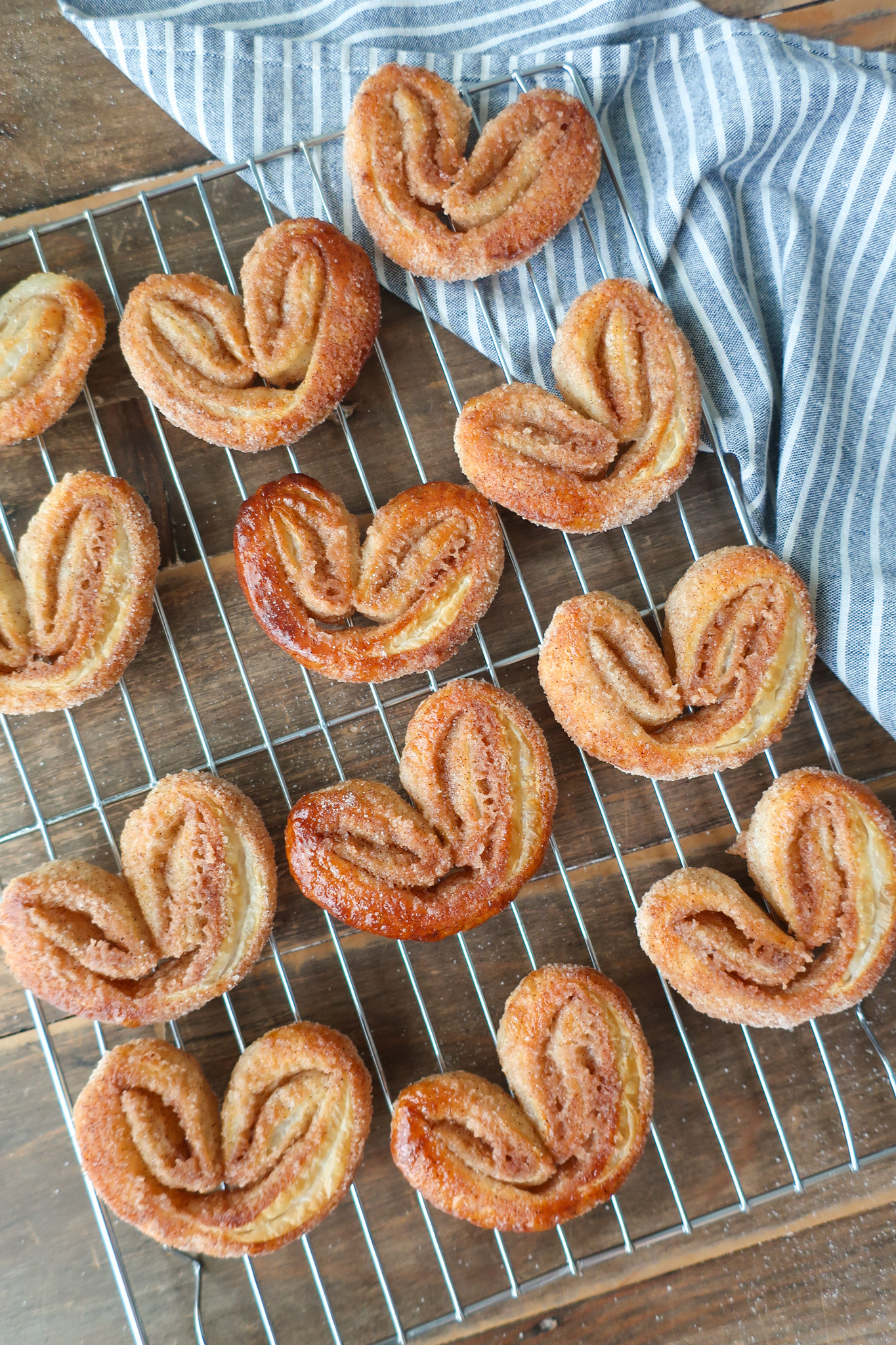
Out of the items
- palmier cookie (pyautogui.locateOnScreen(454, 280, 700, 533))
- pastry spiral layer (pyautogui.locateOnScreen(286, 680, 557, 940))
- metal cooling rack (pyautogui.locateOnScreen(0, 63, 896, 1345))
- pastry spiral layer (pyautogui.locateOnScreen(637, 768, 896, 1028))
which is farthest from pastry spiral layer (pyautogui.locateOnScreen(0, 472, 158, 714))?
pastry spiral layer (pyautogui.locateOnScreen(637, 768, 896, 1028))

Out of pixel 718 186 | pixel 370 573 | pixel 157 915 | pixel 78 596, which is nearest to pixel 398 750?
pixel 370 573

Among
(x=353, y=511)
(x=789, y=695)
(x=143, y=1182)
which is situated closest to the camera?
(x=143, y=1182)

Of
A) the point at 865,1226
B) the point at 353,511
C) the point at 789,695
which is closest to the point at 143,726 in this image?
the point at 353,511

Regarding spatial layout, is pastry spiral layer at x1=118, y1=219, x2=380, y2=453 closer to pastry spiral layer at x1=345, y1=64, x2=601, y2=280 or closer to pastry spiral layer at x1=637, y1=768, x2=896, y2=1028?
pastry spiral layer at x1=345, y1=64, x2=601, y2=280

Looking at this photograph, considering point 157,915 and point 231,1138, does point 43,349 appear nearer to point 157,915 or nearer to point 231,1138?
point 157,915

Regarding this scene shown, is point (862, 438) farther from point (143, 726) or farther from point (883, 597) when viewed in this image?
point (143, 726)

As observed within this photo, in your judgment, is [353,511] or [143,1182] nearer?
[143,1182]
